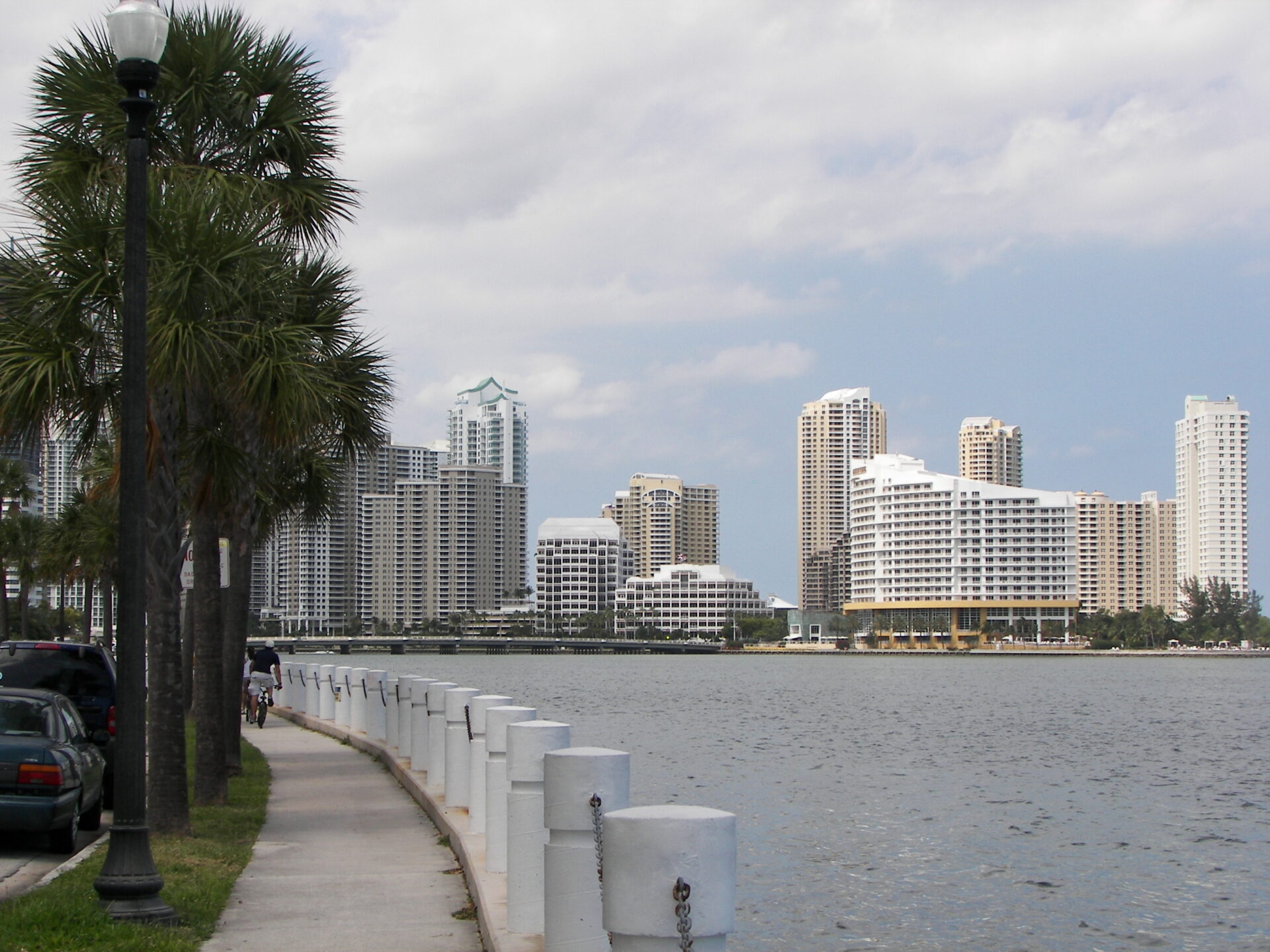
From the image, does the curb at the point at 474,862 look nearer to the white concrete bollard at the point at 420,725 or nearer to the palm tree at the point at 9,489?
the white concrete bollard at the point at 420,725

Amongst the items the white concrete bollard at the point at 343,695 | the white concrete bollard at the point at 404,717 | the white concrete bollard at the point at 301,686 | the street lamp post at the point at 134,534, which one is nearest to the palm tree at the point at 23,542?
the white concrete bollard at the point at 301,686

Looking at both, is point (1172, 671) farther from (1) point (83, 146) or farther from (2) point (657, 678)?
(1) point (83, 146)

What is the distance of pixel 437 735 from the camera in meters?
15.5

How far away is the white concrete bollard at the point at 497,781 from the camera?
9930 mm

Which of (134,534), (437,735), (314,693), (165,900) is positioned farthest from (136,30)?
(314,693)

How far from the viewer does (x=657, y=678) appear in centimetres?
10550

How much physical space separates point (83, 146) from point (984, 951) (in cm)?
1210

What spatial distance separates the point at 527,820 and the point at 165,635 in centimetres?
596

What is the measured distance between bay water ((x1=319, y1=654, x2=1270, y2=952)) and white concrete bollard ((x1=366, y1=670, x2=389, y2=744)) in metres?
4.41

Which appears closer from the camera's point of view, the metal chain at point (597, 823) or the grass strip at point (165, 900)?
the metal chain at point (597, 823)

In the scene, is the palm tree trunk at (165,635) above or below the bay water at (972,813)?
above

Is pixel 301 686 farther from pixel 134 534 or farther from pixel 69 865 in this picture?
pixel 134 534

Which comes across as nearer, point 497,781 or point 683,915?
point 683,915

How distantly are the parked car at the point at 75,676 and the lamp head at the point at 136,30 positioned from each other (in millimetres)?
9084
